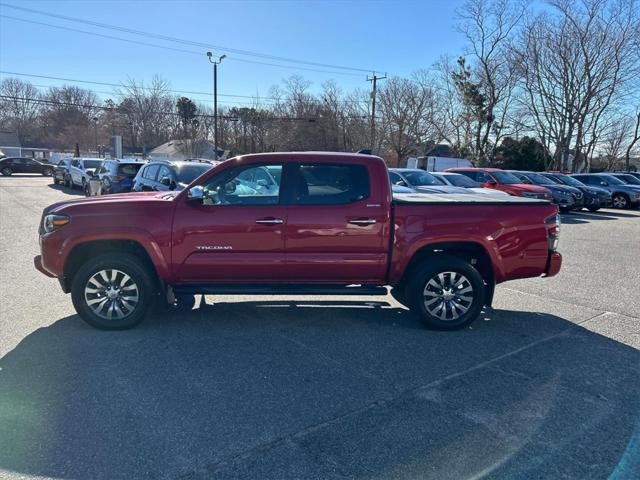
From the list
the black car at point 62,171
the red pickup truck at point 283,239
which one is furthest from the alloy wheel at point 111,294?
the black car at point 62,171

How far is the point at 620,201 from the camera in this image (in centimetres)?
2173

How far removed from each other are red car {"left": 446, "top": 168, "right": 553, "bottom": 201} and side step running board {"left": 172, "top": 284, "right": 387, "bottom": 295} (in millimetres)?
13503

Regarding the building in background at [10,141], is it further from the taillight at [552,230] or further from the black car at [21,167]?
the taillight at [552,230]

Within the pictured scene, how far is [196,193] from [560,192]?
1719cm

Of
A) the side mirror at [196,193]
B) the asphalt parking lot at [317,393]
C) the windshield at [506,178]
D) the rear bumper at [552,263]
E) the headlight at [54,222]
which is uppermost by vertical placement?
the windshield at [506,178]

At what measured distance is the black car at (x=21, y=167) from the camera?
35625mm

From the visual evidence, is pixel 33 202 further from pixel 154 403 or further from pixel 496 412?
pixel 496 412

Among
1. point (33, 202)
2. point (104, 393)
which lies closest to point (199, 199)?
point (104, 393)

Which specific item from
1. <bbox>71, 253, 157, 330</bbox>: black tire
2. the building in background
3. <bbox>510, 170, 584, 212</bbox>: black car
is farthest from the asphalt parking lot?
the building in background

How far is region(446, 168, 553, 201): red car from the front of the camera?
16.8 meters

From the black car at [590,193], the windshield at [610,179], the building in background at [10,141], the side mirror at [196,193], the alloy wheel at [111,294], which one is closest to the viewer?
the side mirror at [196,193]

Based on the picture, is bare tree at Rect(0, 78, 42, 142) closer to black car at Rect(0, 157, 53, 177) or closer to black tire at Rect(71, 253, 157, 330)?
black car at Rect(0, 157, 53, 177)

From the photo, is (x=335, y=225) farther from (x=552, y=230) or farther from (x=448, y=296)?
(x=552, y=230)

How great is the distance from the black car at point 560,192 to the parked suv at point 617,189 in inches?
148
